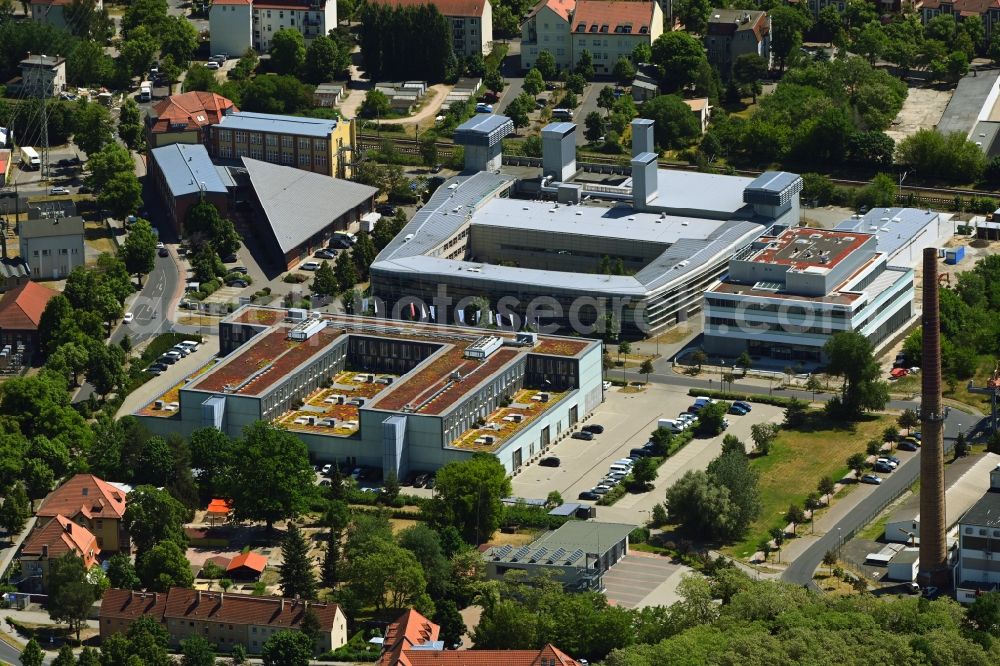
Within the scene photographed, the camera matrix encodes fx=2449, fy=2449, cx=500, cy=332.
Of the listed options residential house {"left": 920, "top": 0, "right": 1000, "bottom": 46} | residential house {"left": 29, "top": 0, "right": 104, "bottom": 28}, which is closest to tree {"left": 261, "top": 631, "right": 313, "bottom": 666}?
residential house {"left": 29, "top": 0, "right": 104, "bottom": 28}

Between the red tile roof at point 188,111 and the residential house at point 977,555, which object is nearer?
the residential house at point 977,555

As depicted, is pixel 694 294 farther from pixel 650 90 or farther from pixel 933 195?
pixel 650 90

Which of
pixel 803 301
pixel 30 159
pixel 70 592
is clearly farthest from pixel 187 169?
pixel 70 592

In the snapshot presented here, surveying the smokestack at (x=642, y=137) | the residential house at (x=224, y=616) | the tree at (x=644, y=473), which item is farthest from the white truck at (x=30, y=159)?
the residential house at (x=224, y=616)

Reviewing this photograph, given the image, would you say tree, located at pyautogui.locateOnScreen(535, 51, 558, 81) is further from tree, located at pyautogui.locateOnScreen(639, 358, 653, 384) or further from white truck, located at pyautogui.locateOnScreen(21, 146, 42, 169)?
tree, located at pyautogui.locateOnScreen(639, 358, 653, 384)

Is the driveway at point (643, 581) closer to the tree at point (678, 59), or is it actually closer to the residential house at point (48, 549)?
the residential house at point (48, 549)

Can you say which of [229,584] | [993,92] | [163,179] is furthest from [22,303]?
[993,92]

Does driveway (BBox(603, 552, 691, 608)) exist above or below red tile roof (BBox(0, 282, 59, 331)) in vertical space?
below
